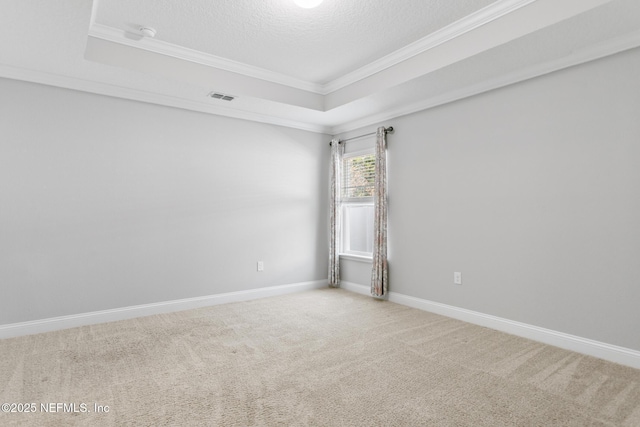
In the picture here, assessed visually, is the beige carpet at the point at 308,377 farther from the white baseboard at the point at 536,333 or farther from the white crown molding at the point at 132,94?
the white crown molding at the point at 132,94

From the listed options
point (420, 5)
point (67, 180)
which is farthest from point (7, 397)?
point (420, 5)

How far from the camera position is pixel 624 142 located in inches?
105

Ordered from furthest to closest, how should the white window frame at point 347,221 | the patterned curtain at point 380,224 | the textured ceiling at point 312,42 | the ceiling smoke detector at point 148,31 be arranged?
the white window frame at point 347,221
the patterned curtain at point 380,224
the ceiling smoke detector at point 148,31
the textured ceiling at point 312,42

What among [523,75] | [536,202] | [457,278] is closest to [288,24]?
[523,75]

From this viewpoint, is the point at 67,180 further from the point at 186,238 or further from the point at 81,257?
the point at 186,238

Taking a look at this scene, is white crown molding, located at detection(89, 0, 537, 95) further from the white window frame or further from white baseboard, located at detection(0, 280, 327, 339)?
white baseboard, located at detection(0, 280, 327, 339)

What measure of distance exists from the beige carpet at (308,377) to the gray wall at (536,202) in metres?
0.40

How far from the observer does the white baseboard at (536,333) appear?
2.62 metres

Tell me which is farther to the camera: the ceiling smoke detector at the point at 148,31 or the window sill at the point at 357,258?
the window sill at the point at 357,258

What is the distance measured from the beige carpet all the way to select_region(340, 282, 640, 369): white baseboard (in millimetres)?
91

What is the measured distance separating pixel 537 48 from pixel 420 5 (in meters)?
1.00

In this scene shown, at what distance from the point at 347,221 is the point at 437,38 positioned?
9.54 feet

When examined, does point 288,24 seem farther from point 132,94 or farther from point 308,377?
point 308,377

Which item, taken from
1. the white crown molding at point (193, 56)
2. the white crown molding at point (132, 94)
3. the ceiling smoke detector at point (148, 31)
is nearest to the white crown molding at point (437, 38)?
the white crown molding at point (193, 56)
